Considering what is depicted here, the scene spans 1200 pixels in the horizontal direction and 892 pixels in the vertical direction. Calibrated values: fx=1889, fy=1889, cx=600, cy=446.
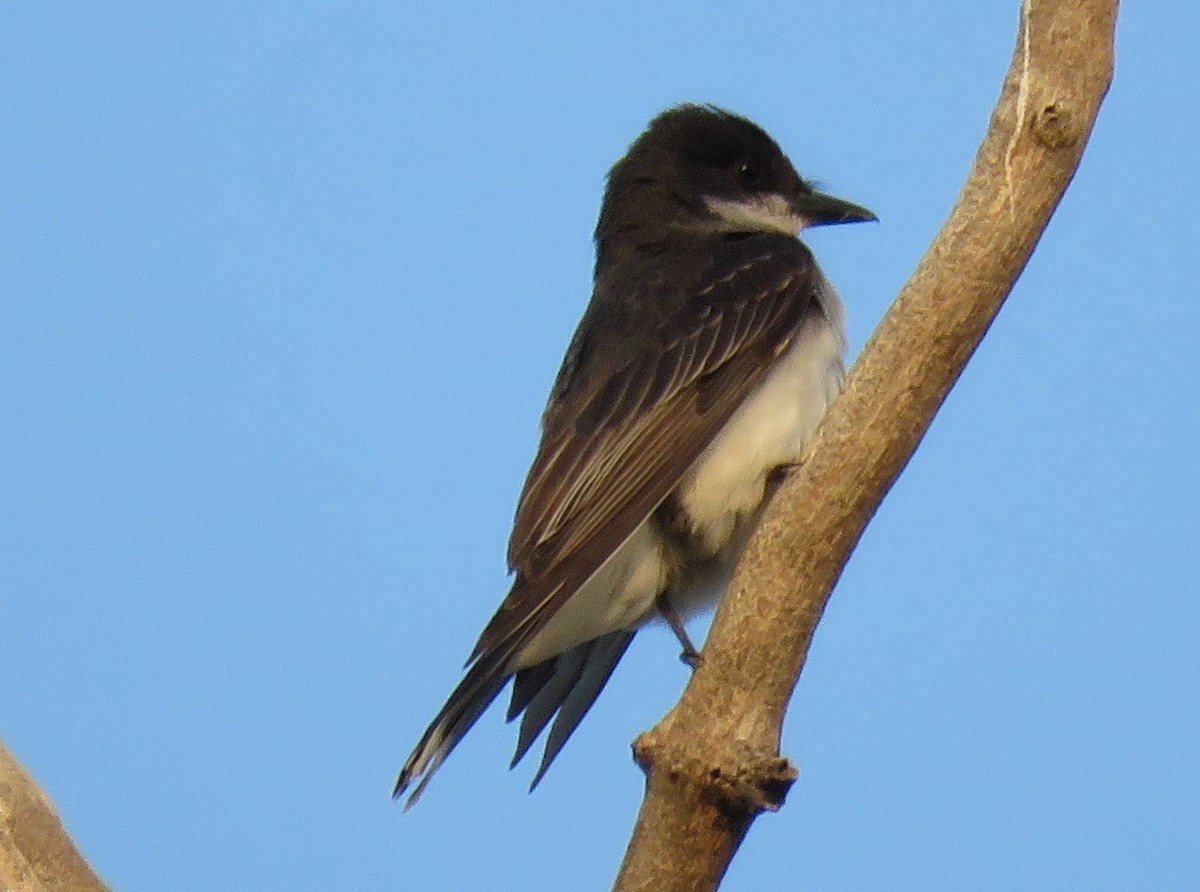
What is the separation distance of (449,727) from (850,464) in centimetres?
180

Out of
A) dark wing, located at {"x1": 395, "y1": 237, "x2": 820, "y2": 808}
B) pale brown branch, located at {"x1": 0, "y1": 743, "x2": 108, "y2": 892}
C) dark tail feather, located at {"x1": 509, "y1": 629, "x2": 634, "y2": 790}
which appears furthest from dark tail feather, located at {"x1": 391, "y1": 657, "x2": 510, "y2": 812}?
pale brown branch, located at {"x1": 0, "y1": 743, "x2": 108, "y2": 892}

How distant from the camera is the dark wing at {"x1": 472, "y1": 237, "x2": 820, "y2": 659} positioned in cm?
617

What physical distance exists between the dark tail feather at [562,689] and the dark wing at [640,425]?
69 cm

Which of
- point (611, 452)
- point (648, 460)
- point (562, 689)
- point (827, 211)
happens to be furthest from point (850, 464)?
point (827, 211)

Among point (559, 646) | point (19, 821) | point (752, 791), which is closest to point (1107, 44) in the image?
point (752, 791)

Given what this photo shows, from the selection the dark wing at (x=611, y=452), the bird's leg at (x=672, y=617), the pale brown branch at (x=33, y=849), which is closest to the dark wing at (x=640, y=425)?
the dark wing at (x=611, y=452)

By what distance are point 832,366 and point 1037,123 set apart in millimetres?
2308

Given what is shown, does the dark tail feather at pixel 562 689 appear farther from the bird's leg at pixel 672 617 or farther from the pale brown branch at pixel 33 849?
the pale brown branch at pixel 33 849

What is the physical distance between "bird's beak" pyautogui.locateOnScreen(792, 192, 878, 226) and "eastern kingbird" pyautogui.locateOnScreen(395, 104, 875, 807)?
66 centimetres

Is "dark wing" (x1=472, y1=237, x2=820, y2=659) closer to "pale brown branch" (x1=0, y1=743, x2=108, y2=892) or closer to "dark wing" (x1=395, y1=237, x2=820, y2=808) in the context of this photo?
"dark wing" (x1=395, y1=237, x2=820, y2=808)

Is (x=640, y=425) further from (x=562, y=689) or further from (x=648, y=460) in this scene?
(x=562, y=689)

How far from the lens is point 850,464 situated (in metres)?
5.00

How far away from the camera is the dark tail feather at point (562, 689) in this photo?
681 cm

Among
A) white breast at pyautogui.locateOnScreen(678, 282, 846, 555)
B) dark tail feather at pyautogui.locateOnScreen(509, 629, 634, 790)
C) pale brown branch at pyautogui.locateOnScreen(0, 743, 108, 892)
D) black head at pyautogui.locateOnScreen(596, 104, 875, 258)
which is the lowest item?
pale brown branch at pyautogui.locateOnScreen(0, 743, 108, 892)
